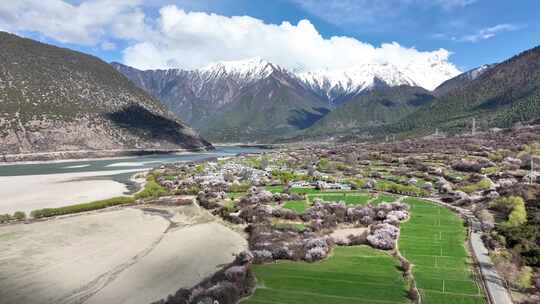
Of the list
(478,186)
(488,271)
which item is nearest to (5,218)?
(488,271)

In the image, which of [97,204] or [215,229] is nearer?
[215,229]

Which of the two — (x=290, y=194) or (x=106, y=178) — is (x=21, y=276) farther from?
(x=106, y=178)

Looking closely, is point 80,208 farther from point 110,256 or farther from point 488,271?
point 488,271

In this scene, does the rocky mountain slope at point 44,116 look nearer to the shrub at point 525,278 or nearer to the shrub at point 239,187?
the shrub at point 239,187

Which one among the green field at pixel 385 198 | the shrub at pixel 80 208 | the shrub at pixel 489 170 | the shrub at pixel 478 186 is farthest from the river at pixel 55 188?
the shrub at pixel 489 170

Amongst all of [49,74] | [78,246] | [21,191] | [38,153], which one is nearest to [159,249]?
[78,246]

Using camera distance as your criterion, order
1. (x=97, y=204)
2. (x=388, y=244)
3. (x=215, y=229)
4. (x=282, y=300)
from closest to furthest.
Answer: (x=282, y=300)
(x=388, y=244)
(x=215, y=229)
(x=97, y=204)

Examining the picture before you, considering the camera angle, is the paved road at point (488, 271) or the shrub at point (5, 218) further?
the shrub at point (5, 218)
